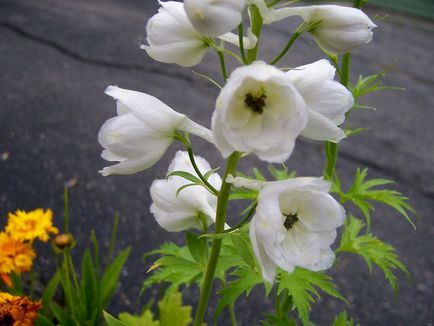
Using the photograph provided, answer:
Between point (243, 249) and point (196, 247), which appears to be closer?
point (243, 249)

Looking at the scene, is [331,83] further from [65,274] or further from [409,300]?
[409,300]

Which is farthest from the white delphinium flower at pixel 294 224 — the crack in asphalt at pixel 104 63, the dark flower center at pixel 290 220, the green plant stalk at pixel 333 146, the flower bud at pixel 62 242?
the crack in asphalt at pixel 104 63

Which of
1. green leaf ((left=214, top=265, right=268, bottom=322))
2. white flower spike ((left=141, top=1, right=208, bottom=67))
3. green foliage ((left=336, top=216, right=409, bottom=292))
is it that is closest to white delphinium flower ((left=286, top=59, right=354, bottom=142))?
white flower spike ((left=141, top=1, right=208, bottom=67))

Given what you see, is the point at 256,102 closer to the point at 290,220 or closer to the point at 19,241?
the point at 290,220

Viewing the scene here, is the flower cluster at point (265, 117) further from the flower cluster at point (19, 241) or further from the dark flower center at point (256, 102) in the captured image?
the flower cluster at point (19, 241)

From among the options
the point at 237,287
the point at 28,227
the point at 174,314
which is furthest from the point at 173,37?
the point at 28,227
